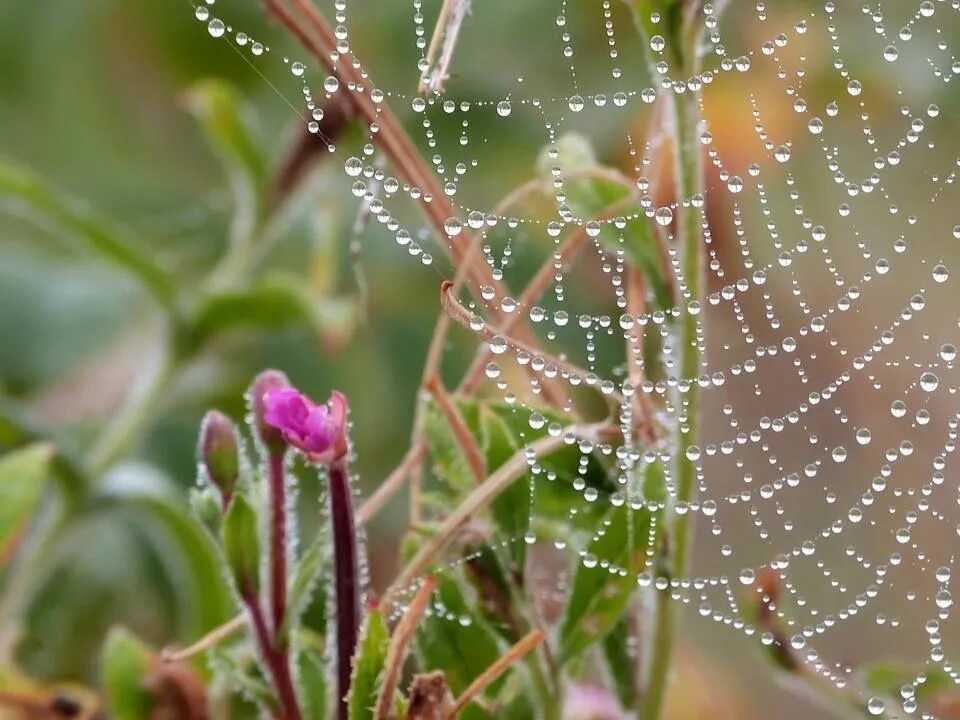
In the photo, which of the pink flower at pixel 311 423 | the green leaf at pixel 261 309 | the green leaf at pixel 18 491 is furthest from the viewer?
the green leaf at pixel 261 309

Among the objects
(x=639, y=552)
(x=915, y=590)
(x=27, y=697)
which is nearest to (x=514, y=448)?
(x=639, y=552)

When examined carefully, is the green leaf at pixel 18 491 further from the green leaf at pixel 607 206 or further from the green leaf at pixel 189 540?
the green leaf at pixel 607 206

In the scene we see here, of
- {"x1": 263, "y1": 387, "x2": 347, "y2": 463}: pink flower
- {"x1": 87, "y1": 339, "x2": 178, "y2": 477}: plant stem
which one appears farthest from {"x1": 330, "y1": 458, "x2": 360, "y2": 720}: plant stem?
{"x1": 87, "y1": 339, "x2": 178, "y2": 477}: plant stem

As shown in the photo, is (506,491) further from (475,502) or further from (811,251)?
(811,251)

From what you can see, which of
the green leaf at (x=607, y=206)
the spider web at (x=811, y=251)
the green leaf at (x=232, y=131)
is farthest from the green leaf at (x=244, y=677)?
the spider web at (x=811, y=251)

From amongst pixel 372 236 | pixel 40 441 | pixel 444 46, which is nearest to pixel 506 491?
pixel 444 46
